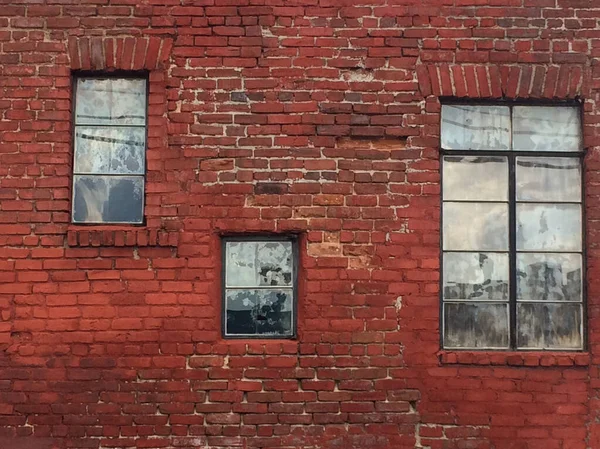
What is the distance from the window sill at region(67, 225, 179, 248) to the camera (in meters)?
4.30

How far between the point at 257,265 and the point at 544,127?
2.29m

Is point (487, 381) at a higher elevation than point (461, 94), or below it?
below

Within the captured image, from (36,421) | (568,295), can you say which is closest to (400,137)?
(568,295)

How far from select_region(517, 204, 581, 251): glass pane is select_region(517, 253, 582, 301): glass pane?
0.26ft

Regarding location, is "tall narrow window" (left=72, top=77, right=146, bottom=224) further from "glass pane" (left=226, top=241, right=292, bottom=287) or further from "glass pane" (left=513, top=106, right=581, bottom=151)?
"glass pane" (left=513, top=106, right=581, bottom=151)

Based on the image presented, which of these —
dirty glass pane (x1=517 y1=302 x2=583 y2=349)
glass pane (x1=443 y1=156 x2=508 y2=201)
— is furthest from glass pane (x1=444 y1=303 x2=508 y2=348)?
glass pane (x1=443 y1=156 x2=508 y2=201)

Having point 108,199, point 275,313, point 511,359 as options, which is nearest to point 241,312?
point 275,313

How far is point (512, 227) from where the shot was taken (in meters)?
4.51

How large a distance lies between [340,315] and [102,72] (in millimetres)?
2398

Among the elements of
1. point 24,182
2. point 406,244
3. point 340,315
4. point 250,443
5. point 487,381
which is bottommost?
point 250,443

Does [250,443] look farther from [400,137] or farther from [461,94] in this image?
[461,94]

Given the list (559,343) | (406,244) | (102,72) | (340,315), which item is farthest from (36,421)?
(559,343)

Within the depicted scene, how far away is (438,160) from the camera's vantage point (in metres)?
4.46

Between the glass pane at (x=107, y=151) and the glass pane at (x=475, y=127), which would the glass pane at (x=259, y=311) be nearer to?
the glass pane at (x=107, y=151)
